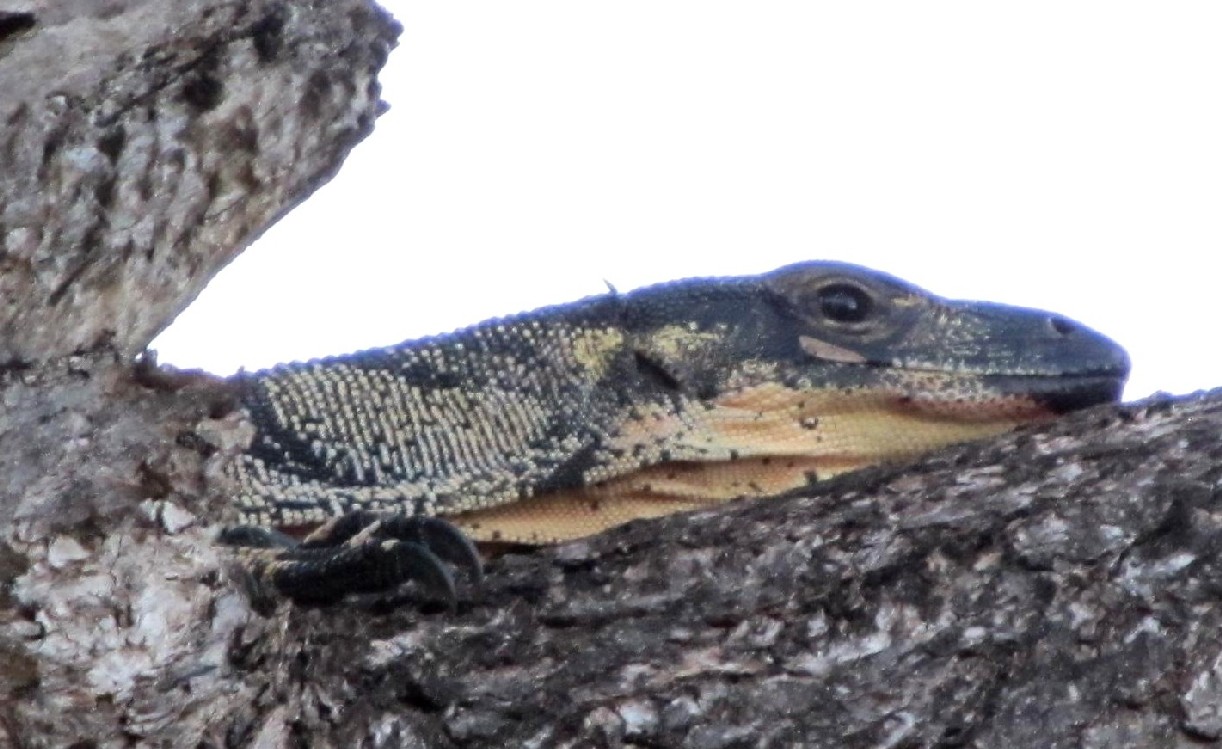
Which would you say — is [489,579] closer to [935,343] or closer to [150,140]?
[150,140]

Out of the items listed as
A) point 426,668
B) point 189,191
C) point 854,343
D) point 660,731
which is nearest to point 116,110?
point 189,191

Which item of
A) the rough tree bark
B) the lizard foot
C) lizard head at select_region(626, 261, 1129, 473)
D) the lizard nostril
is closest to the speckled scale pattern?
lizard head at select_region(626, 261, 1129, 473)

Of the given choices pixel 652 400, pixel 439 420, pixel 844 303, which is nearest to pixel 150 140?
pixel 439 420

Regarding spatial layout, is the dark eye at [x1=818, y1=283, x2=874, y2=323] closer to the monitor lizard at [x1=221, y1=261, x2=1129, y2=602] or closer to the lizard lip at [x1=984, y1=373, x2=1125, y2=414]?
the monitor lizard at [x1=221, y1=261, x2=1129, y2=602]

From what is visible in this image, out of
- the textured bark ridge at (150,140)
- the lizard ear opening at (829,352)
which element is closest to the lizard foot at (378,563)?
the textured bark ridge at (150,140)

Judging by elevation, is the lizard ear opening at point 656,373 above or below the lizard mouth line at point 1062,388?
above

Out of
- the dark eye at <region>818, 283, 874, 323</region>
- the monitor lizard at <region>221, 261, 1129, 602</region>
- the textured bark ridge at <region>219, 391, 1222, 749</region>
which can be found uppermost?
the dark eye at <region>818, 283, 874, 323</region>

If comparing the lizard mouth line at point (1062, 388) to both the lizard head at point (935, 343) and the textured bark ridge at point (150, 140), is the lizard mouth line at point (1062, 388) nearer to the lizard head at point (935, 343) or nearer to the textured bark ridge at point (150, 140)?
the lizard head at point (935, 343)
